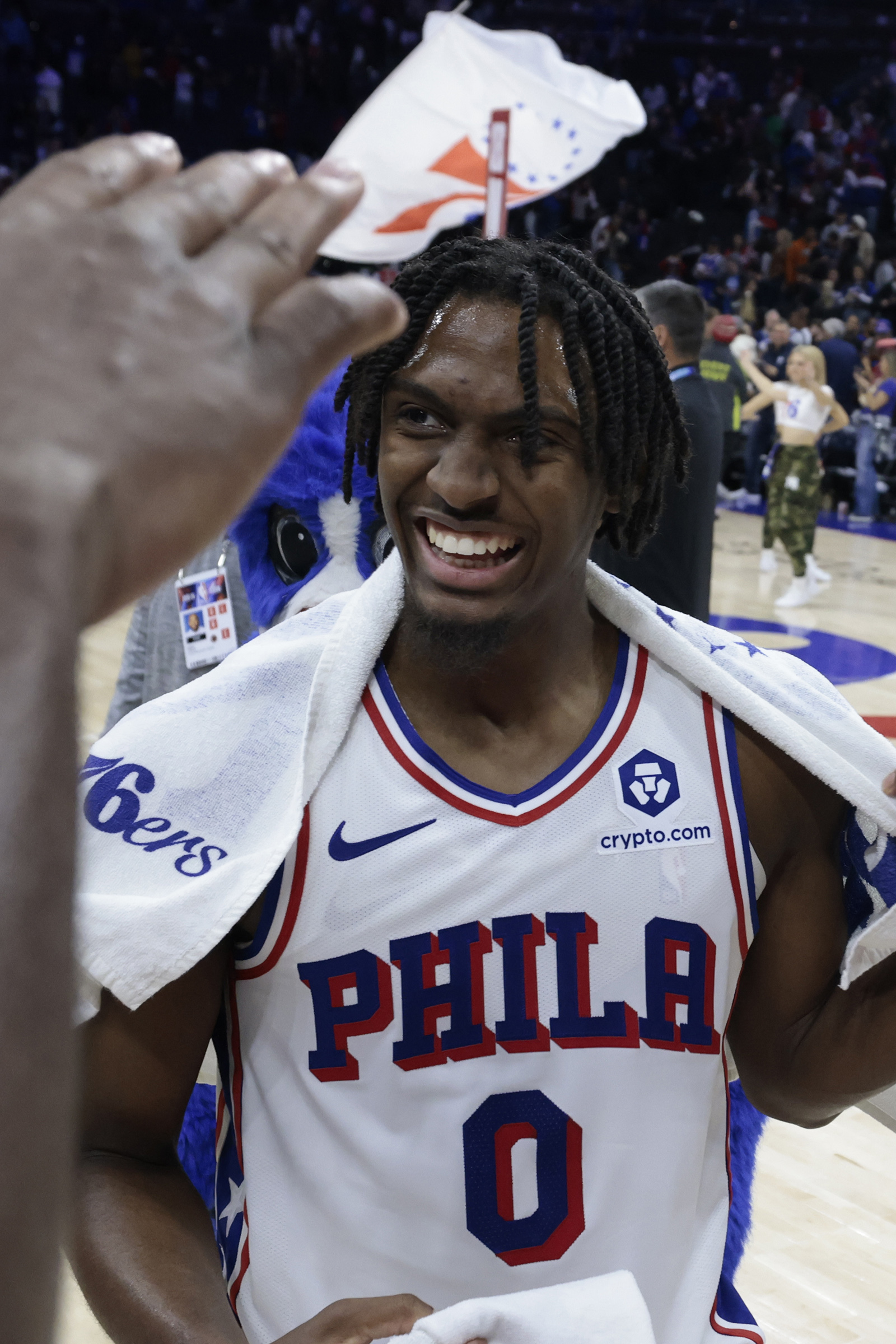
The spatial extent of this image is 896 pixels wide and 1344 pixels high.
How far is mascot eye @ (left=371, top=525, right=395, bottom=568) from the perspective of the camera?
2623 millimetres

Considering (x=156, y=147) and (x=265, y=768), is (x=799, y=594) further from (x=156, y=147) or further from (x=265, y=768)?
(x=156, y=147)

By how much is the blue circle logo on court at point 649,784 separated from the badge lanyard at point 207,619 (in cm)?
159

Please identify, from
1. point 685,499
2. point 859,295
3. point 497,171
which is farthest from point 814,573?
point 859,295

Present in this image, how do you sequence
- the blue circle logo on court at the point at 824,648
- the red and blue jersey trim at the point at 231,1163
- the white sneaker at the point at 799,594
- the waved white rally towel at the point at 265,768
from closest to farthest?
the waved white rally towel at the point at 265,768
the red and blue jersey trim at the point at 231,1163
the blue circle logo on court at the point at 824,648
the white sneaker at the point at 799,594

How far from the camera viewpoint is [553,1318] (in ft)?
3.90

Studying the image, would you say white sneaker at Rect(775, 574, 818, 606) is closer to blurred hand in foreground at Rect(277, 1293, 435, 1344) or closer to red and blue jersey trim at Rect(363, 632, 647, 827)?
red and blue jersey trim at Rect(363, 632, 647, 827)

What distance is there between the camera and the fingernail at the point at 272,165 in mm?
609

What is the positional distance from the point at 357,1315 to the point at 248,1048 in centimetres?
34

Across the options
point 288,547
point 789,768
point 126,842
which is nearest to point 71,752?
point 126,842

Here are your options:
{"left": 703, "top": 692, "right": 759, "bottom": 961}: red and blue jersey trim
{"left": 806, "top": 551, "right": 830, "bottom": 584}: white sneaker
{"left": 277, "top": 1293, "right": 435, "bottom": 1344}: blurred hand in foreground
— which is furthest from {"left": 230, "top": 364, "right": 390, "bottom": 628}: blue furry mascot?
{"left": 806, "top": 551, "right": 830, "bottom": 584}: white sneaker

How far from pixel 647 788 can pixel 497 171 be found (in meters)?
3.72

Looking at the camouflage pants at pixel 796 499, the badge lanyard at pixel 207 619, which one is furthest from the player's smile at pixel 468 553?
the camouflage pants at pixel 796 499

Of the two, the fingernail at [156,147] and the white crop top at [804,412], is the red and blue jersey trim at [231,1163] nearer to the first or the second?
the fingernail at [156,147]

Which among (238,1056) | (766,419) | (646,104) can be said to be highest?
(238,1056)
